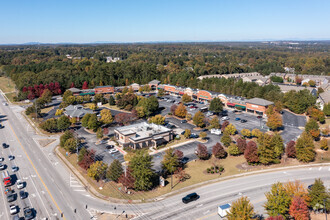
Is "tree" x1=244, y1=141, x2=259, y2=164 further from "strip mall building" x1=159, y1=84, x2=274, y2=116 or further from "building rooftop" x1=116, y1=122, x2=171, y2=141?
"strip mall building" x1=159, y1=84, x2=274, y2=116

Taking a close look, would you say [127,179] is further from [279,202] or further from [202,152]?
[279,202]

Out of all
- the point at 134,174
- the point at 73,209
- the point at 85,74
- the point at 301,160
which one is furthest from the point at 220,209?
the point at 85,74

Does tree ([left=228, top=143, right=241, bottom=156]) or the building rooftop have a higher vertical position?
the building rooftop

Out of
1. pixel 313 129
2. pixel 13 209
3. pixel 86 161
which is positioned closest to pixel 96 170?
pixel 86 161

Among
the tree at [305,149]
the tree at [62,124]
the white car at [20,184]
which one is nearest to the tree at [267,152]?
the tree at [305,149]

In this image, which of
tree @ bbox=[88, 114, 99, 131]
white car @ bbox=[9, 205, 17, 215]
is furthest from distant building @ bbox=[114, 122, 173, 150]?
white car @ bbox=[9, 205, 17, 215]

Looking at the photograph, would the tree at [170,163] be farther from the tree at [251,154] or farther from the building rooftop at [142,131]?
the tree at [251,154]
